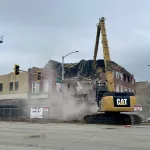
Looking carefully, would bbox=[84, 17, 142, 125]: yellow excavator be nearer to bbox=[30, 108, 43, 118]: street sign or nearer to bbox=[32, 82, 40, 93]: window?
bbox=[30, 108, 43, 118]: street sign

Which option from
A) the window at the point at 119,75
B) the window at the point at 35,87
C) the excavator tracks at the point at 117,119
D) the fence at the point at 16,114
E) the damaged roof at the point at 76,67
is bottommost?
the excavator tracks at the point at 117,119

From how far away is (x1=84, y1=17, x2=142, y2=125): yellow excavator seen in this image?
90.5 ft

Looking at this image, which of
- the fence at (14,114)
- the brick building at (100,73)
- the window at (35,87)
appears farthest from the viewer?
the window at (35,87)

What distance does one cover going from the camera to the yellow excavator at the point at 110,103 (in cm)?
2759

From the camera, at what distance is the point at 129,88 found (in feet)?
239

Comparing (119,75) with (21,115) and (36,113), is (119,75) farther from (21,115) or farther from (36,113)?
(36,113)

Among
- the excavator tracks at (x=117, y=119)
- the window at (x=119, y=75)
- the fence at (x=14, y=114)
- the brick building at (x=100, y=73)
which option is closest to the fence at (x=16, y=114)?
the fence at (x=14, y=114)

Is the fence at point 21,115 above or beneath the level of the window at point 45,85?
beneath

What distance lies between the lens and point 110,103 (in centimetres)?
2736

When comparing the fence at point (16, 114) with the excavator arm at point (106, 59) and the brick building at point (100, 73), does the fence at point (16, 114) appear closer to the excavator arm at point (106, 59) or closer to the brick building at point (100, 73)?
the brick building at point (100, 73)

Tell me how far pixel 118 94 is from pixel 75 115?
7.69 meters

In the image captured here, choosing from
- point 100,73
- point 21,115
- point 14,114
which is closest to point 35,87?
point 14,114

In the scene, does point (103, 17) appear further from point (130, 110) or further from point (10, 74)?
point (10, 74)

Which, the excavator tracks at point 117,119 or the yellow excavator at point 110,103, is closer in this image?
the yellow excavator at point 110,103
